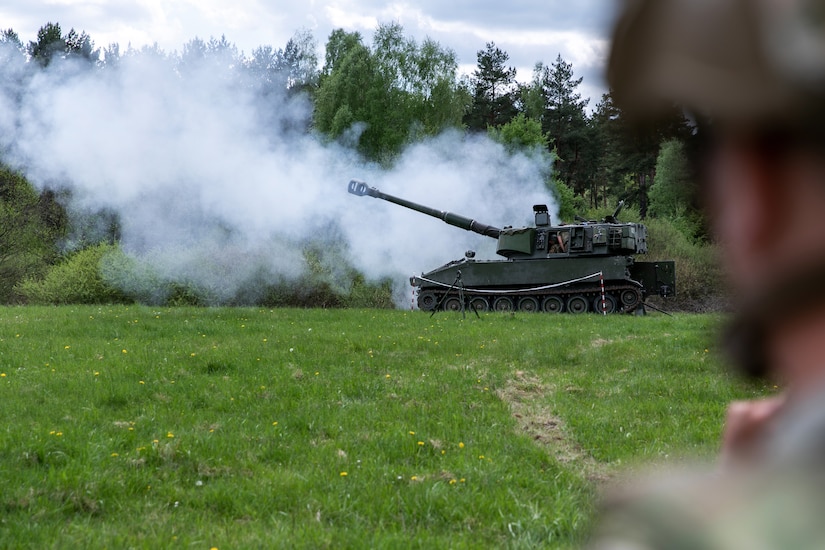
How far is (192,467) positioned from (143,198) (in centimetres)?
Result: 1762

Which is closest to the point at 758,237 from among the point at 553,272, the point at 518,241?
the point at 553,272

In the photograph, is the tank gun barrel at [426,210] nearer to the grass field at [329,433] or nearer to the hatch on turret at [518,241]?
the hatch on turret at [518,241]

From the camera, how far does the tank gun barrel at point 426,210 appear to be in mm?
21531

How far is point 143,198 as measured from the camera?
22500 mm

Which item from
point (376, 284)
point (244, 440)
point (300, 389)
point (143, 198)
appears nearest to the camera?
point (244, 440)

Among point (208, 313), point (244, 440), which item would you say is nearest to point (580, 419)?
point (244, 440)

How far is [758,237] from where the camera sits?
51cm

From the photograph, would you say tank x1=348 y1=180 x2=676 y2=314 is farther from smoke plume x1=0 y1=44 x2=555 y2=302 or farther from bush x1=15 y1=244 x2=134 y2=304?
bush x1=15 y1=244 x2=134 y2=304

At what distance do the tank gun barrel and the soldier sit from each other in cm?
2101

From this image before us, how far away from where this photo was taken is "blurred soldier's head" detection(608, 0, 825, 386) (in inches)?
18.5

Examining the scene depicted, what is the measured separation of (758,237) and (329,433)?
665 cm

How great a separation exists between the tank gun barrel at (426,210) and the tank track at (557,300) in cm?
166

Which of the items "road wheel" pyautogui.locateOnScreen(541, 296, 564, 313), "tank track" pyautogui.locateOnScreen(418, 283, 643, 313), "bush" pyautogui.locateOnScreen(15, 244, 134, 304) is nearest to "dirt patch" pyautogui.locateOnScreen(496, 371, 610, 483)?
"tank track" pyautogui.locateOnScreen(418, 283, 643, 313)

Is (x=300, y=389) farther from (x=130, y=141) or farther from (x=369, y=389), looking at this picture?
(x=130, y=141)
